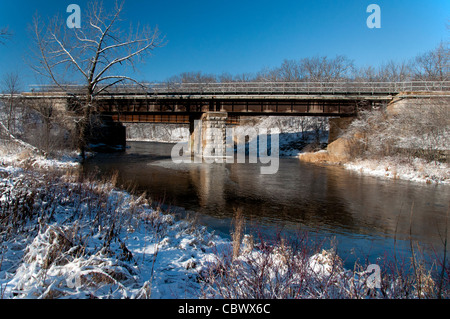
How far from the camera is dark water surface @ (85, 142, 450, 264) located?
7.52 meters

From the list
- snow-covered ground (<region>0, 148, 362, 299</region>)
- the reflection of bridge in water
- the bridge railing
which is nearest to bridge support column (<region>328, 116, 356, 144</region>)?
the reflection of bridge in water

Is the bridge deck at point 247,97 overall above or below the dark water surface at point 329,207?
above

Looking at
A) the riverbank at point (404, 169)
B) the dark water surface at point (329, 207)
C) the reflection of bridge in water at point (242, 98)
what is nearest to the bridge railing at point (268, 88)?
the reflection of bridge in water at point (242, 98)

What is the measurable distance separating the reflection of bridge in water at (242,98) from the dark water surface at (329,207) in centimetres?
1450

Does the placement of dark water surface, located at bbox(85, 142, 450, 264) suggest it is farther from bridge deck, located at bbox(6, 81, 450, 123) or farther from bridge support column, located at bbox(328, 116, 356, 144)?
bridge support column, located at bbox(328, 116, 356, 144)

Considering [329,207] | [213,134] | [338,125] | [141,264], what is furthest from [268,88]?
[141,264]

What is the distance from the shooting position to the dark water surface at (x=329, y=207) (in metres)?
7.52

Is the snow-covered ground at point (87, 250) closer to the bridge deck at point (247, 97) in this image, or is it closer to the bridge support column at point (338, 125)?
the bridge deck at point (247, 97)

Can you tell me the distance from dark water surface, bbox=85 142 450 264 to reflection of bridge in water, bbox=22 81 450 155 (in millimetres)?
14500

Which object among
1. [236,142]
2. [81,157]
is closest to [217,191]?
[81,157]

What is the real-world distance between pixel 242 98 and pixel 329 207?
22.0m

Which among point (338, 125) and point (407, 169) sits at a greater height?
point (338, 125)

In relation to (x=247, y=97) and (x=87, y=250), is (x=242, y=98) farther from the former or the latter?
(x=87, y=250)

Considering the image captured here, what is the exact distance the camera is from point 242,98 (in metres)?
30.8
